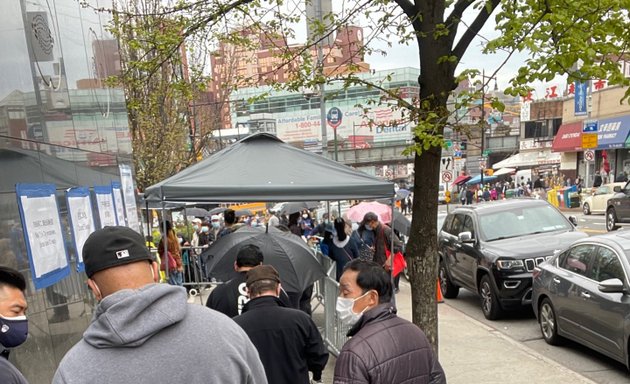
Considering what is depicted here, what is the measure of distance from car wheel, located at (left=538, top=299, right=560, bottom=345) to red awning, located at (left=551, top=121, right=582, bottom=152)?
120 ft

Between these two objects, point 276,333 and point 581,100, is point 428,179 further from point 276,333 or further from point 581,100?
point 581,100

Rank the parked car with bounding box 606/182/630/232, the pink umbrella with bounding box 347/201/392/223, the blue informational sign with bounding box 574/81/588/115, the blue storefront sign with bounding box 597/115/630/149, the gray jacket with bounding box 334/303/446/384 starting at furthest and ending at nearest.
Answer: the blue informational sign with bounding box 574/81/588/115
the blue storefront sign with bounding box 597/115/630/149
the parked car with bounding box 606/182/630/232
the pink umbrella with bounding box 347/201/392/223
the gray jacket with bounding box 334/303/446/384

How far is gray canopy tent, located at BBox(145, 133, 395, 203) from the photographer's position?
5.13m

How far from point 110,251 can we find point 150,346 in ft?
1.24

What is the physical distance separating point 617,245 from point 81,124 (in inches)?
268

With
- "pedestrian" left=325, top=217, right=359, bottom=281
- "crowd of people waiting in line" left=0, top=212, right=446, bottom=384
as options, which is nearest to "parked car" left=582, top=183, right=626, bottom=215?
"pedestrian" left=325, top=217, right=359, bottom=281

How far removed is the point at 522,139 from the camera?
67.4 metres

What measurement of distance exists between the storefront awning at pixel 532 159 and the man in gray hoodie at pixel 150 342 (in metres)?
65.1

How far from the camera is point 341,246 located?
9000 millimetres

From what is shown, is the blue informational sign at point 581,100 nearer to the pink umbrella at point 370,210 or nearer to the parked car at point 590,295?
the pink umbrella at point 370,210

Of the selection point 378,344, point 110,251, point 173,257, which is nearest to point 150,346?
point 110,251

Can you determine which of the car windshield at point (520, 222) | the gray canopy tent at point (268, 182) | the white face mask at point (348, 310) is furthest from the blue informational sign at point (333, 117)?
the white face mask at point (348, 310)

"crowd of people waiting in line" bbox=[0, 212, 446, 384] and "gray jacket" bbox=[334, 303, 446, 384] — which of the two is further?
"gray jacket" bbox=[334, 303, 446, 384]

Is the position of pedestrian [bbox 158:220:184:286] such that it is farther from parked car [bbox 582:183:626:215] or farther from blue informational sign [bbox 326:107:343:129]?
parked car [bbox 582:183:626:215]
